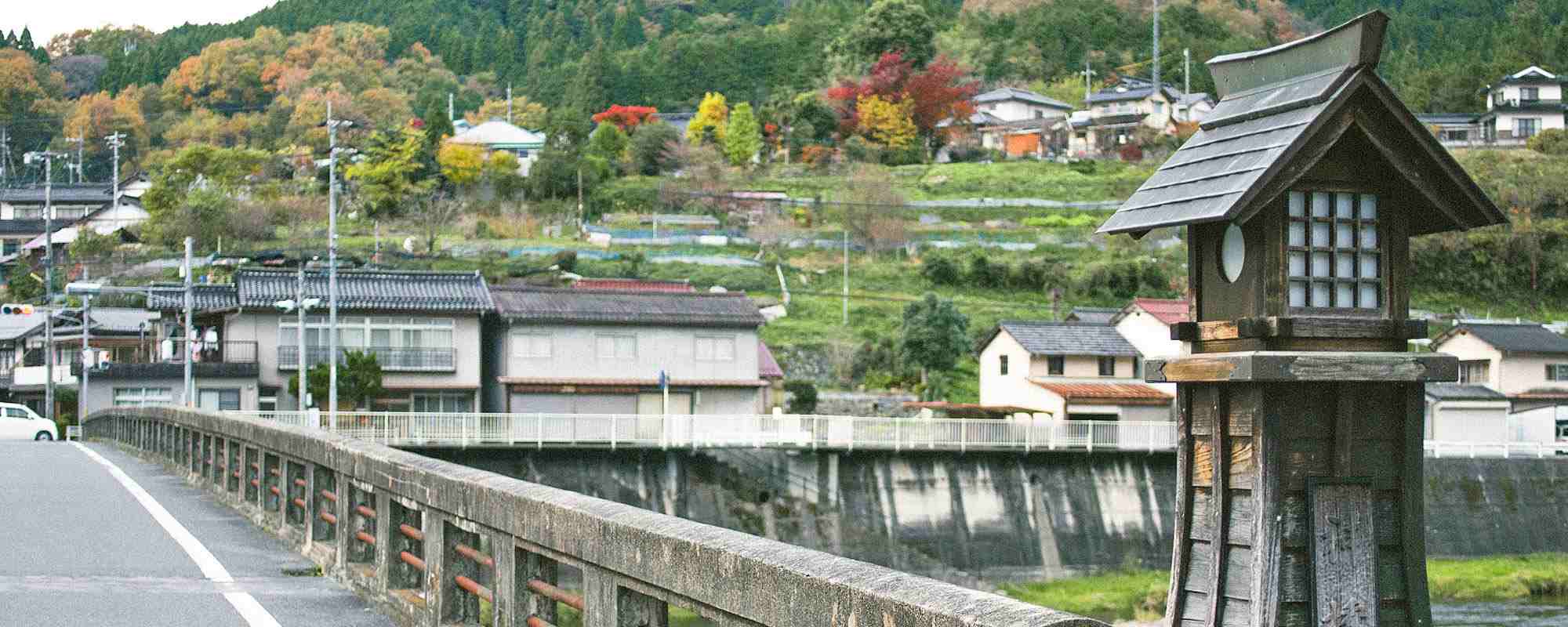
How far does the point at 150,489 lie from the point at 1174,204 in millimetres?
11245

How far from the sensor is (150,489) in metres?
17.6

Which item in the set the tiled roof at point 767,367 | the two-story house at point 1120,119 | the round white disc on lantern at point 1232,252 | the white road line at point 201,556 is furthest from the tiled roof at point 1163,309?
the two-story house at point 1120,119

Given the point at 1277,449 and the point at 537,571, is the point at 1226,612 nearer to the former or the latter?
the point at 1277,449

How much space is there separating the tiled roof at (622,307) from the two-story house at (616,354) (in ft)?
0.07

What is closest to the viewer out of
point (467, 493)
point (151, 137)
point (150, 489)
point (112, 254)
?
point (467, 493)

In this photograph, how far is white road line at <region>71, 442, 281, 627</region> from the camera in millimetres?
8773

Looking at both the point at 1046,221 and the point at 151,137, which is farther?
the point at 151,137

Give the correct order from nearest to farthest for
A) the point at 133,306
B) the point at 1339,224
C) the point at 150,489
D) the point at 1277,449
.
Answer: the point at 1277,449 → the point at 1339,224 → the point at 150,489 → the point at 133,306

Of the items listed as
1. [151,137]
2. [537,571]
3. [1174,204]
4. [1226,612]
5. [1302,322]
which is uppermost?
[151,137]

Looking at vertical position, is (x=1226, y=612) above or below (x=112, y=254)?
below

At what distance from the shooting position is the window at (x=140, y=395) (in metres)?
45.4

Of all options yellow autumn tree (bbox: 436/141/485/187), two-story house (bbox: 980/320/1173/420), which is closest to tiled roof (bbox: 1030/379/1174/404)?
two-story house (bbox: 980/320/1173/420)

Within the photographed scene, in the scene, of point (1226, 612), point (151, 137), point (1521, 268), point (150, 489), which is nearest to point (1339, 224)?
point (1226, 612)

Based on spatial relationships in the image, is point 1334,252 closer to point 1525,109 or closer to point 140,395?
point 140,395
